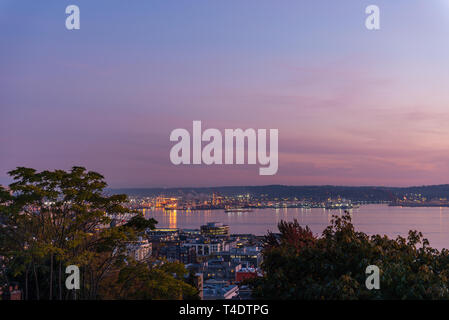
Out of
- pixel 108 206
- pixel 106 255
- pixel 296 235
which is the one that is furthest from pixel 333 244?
pixel 106 255

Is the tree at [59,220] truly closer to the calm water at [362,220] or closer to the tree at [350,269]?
the tree at [350,269]

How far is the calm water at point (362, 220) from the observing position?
127ft

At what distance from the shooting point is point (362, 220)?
5034 cm

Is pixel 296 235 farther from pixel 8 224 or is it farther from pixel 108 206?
pixel 8 224

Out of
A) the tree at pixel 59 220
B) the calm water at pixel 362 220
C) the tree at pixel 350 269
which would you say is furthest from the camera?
the calm water at pixel 362 220

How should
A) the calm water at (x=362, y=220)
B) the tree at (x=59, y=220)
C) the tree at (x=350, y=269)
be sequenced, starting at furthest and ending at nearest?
the calm water at (x=362, y=220) < the tree at (x=59, y=220) < the tree at (x=350, y=269)

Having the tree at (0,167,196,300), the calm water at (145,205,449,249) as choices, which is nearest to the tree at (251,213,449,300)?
the tree at (0,167,196,300)

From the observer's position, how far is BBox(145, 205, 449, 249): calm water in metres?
38.6

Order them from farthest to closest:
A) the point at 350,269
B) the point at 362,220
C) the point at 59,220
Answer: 1. the point at 362,220
2. the point at 59,220
3. the point at 350,269

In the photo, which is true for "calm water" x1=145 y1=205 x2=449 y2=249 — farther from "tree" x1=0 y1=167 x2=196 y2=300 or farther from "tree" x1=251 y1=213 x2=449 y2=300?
"tree" x1=0 y1=167 x2=196 y2=300

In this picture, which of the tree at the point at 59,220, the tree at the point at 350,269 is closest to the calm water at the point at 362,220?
the tree at the point at 350,269

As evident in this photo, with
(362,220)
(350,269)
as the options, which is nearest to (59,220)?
(350,269)

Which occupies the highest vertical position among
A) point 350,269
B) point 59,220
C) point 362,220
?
point 59,220

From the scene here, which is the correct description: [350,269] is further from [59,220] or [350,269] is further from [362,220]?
[362,220]
